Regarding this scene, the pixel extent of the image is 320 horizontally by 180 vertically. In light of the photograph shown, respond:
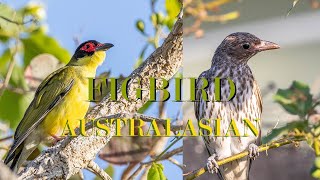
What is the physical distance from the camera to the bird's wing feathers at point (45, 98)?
1.45 metres

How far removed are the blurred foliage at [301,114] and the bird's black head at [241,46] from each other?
143mm

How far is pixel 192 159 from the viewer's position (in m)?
1.40

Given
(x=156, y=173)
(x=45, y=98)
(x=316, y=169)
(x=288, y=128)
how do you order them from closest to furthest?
(x=288, y=128) < (x=316, y=169) < (x=156, y=173) < (x=45, y=98)

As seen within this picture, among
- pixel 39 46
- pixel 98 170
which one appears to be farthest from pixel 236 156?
pixel 39 46

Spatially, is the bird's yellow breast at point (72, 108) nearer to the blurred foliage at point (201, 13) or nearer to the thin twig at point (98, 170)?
the thin twig at point (98, 170)

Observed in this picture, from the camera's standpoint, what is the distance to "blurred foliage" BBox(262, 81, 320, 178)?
1.15 meters

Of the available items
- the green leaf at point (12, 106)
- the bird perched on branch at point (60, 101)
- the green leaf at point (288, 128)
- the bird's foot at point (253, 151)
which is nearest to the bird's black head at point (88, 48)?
the bird perched on branch at point (60, 101)

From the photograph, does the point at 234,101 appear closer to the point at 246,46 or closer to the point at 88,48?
the point at 246,46

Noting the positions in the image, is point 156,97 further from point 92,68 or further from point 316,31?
point 316,31

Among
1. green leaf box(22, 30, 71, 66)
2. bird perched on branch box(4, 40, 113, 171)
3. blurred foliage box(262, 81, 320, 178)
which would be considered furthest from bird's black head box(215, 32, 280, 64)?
green leaf box(22, 30, 71, 66)

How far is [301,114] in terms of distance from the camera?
1156 mm

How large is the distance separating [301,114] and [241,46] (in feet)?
0.79

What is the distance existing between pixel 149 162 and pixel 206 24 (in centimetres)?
30

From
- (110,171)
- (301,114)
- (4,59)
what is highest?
(4,59)
